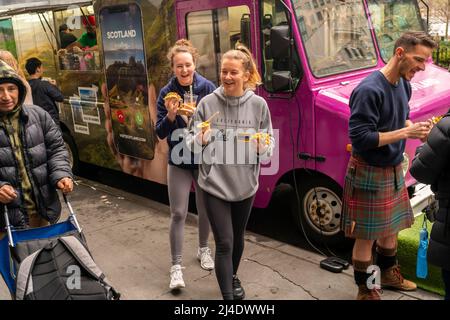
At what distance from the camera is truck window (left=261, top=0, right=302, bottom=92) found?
439 cm

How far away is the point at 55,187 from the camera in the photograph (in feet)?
10.4

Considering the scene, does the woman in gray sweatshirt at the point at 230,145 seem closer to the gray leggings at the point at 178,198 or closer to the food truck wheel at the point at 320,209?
the gray leggings at the point at 178,198

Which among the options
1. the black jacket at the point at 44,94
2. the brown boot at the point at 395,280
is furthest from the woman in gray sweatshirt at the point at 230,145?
the black jacket at the point at 44,94

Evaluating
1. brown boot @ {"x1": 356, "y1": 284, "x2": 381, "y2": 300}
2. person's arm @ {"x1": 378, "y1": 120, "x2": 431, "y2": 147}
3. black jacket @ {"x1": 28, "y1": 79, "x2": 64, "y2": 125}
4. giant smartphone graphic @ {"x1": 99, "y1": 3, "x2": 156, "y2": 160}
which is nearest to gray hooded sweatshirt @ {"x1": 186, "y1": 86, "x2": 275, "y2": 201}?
person's arm @ {"x1": 378, "y1": 120, "x2": 431, "y2": 147}

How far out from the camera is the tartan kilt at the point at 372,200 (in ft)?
10.9

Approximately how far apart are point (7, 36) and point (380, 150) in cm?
711

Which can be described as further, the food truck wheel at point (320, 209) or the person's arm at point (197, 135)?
the food truck wheel at point (320, 209)

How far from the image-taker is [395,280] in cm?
377

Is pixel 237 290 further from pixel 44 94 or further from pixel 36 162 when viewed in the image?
pixel 44 94

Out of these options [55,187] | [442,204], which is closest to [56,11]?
[55,187]

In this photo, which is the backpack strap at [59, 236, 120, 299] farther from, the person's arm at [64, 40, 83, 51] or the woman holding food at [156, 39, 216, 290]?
the person's arm at [64, 40, 83, 51]

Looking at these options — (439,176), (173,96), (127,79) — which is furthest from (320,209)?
(127,79)

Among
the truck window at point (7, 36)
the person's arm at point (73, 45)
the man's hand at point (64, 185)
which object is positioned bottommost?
the man's hand at point (64, 185)

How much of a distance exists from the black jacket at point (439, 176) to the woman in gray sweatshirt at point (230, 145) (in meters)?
0.99
